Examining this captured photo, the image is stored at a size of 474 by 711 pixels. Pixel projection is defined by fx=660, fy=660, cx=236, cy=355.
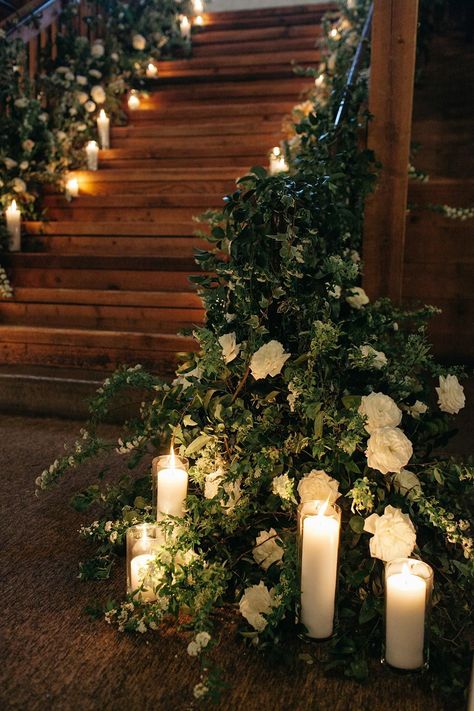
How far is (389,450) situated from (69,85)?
4.72 metres

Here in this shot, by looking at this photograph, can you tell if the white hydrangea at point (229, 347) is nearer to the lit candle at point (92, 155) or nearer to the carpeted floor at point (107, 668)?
the carpeted floor at point (107, 668)

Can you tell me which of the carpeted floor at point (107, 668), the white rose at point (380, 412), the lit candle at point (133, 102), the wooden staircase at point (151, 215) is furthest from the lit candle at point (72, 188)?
the white rose at point (380, 412)

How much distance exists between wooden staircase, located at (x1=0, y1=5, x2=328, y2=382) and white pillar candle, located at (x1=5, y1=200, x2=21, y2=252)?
0.09 m

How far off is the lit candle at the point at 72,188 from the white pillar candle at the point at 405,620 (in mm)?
3881

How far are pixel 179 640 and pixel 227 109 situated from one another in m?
4.63

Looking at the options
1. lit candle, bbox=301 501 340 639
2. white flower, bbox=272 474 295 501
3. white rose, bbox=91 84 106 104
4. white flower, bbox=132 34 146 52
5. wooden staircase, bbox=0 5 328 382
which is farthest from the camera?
white flower, bbox=132 34 146 52

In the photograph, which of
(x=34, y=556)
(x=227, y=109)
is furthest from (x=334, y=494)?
(x=227, y=109)

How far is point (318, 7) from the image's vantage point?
20.8ft

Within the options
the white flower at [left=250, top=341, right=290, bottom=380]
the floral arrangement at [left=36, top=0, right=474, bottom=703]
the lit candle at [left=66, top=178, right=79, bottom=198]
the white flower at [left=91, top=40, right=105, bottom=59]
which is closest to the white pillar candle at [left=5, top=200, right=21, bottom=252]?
the lit candle at [left=66, top=178, right=79, bottom=198]

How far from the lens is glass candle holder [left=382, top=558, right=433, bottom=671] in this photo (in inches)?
50.0

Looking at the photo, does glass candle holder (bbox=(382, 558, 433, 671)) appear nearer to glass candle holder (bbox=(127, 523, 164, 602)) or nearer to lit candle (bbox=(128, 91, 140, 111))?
glass candle holder (bbox=(127, 523, 164, 602))

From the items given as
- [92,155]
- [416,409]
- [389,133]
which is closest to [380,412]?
[416,409]

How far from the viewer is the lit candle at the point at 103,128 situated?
5.11m

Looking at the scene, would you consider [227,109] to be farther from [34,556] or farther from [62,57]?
[34,556]
